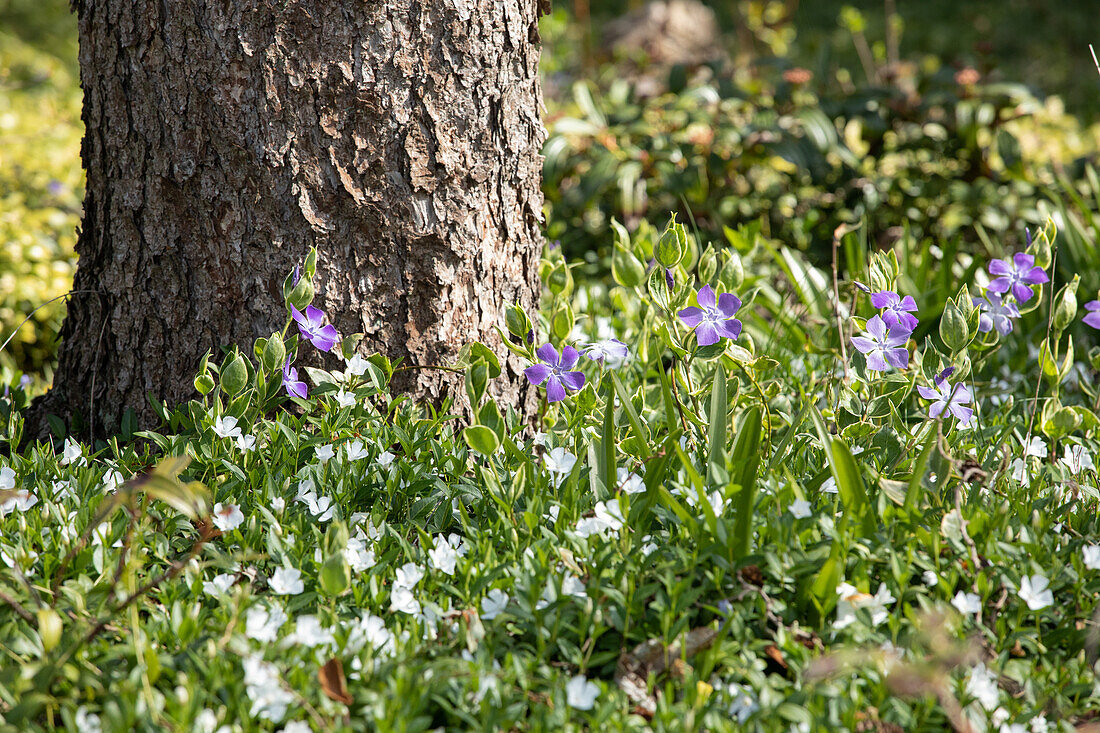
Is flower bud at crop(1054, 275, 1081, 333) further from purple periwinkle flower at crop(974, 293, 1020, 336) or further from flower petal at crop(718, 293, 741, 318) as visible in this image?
flower petal at crop(718, 293, 741, 318)

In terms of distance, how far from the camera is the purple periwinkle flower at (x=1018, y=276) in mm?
1758

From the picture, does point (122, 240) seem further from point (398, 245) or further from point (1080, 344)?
point (1080, 344)

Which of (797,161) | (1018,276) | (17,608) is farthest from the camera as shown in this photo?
(797,161)

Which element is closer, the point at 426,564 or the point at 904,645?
the point at 904,645

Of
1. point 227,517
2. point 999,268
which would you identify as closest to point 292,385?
point 227,517

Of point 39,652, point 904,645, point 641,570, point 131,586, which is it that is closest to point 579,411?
point 641,570

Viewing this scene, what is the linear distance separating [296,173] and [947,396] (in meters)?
1.44

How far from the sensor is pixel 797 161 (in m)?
3.27

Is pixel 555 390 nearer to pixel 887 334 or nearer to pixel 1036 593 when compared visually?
pixel 887 334

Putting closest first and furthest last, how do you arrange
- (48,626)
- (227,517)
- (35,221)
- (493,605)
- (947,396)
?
(48,626) < (493,605) < (227,517) < (947,396) < (35,221)

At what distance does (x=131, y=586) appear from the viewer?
4.22 feet

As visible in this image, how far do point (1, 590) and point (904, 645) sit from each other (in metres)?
1.42

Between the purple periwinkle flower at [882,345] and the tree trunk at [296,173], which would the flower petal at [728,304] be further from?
the tree trunk at [296,173]

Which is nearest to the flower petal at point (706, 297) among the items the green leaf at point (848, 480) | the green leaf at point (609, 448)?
the green leaf at point (609, 448)
